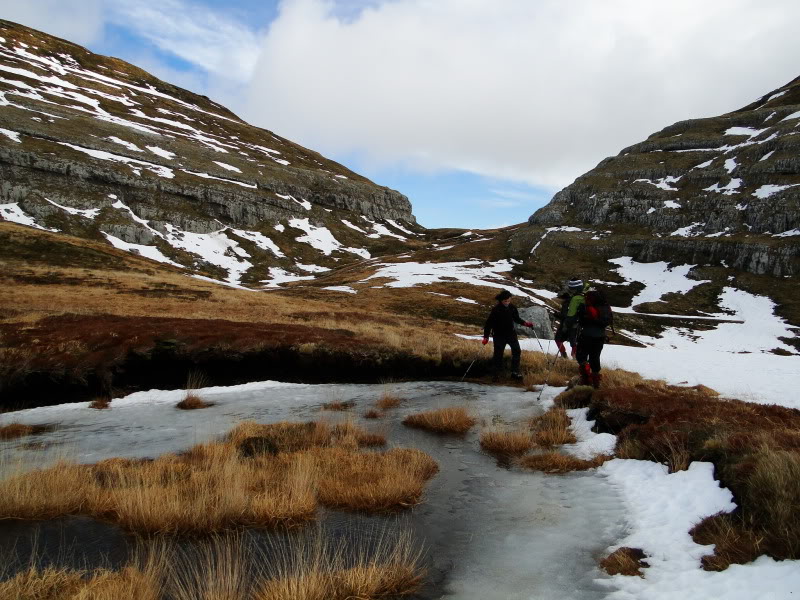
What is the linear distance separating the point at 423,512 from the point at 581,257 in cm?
9437

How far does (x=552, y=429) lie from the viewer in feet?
32.7

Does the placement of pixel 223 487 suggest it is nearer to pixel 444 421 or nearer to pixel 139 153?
pixel 444 421

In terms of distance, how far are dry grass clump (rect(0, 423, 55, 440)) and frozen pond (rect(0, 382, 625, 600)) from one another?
0.42 meters

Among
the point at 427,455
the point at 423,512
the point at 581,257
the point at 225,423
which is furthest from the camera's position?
the point at 581,257

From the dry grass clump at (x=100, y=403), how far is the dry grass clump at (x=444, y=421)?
879 cm

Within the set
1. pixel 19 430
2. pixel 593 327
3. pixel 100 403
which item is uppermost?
pixel 593 327

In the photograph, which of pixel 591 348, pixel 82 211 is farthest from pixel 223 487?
pixel 82 211

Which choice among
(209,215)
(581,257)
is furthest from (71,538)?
(209,215)

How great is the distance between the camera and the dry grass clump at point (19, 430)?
9.99 m

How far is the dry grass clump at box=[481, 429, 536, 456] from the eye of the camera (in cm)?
903

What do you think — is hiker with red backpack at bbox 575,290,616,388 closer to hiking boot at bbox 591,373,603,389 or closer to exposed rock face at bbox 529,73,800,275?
hiking boot at bbox 591,373,603,389

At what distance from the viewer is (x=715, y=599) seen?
3.89m

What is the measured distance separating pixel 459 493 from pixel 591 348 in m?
7.16

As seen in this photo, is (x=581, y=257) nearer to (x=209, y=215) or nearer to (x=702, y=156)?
(x=702, y=156)
